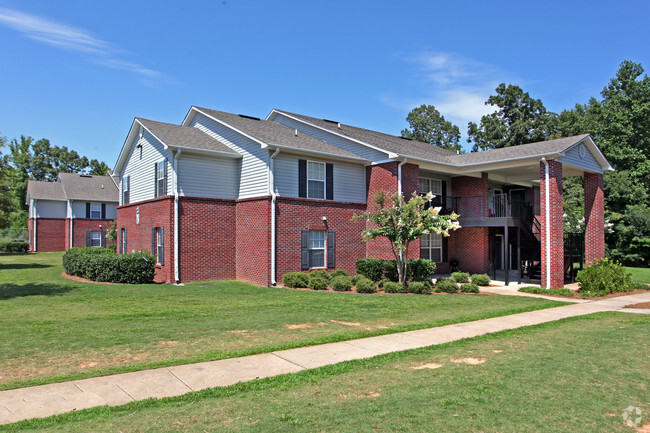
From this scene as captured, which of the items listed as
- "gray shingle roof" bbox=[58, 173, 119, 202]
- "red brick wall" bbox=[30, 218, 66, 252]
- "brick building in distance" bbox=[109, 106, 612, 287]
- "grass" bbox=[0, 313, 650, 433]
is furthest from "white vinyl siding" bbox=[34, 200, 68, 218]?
"grass" bbox=[0, 313, 650, 433]

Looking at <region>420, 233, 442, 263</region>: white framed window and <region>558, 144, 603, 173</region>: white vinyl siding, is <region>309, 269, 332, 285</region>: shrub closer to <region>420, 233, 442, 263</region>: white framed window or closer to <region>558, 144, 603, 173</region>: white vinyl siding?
<region>420, 233, 442, 263</region>: white framed window

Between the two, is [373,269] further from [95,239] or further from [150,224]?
[95,239]

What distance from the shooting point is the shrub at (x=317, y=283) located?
52.0ft

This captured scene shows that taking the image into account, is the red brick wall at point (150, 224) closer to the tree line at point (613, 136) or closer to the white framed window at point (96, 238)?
the white framed window at point (96, 238)

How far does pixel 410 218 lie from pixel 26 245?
3826 centimetres

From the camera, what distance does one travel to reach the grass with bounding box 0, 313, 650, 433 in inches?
169

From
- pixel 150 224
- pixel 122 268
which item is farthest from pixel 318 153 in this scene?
pixel 122 268

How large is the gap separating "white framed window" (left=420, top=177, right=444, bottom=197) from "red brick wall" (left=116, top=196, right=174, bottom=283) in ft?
36.8

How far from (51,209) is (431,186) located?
3467 centimetres

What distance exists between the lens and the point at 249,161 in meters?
18.0

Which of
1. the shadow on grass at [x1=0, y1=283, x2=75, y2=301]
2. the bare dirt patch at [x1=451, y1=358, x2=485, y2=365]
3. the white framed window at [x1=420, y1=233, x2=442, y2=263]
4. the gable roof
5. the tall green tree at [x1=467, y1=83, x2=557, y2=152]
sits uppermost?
the tall green tree at [x1=467, y1=83, x2=557, y2=152]

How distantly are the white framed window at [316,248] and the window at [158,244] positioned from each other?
19.1 ft

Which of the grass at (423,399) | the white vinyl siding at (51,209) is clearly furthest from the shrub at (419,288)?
the white vinyl siding at (51,209)

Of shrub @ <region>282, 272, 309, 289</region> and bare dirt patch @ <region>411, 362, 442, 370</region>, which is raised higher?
shrub @ <region>282, 272, 309, 289</region>
